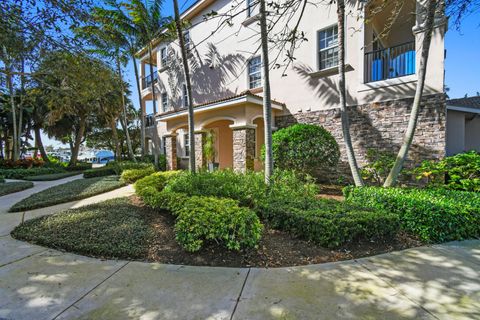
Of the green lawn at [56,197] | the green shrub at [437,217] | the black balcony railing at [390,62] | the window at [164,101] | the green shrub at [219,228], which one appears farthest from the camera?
the window at [164,101]

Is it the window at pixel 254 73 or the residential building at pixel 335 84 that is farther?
the window at pixel 254 73

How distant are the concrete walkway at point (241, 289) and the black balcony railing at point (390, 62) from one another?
6647 mm

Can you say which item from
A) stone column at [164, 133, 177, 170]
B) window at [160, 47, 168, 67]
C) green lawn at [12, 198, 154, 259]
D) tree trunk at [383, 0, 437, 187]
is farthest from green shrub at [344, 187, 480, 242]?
window at [160, 47, 168, 67]

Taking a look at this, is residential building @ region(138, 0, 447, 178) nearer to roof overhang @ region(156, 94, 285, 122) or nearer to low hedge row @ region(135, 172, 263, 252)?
roof overhang @ region(156, 94, 285, 122)

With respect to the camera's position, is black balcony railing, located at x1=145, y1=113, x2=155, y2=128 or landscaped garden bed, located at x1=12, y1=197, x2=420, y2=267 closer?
landscaped garden bed, located at x1=12, y1=197, x2=420, y2=267

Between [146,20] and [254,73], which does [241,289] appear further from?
[146,20]

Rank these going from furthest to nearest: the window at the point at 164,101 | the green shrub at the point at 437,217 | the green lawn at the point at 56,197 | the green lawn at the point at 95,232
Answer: the window at the point at 164,101 → the green lawn at the point at 56,197 → the green shrub at the point at 437,217 → the green lawn at the point at 95,232

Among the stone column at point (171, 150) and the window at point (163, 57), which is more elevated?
the window at point (163, 57)

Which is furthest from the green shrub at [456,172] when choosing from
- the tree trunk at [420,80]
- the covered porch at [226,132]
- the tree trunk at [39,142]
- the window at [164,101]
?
the tree trunk at [39,142]

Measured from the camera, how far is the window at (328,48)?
9148 millimetres

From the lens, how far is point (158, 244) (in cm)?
384

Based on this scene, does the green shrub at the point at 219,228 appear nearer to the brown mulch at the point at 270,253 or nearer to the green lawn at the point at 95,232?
the brown mulch at the point at 270,253

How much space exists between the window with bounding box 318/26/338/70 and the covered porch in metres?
2.46

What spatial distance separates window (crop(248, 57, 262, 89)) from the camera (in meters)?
11.6
